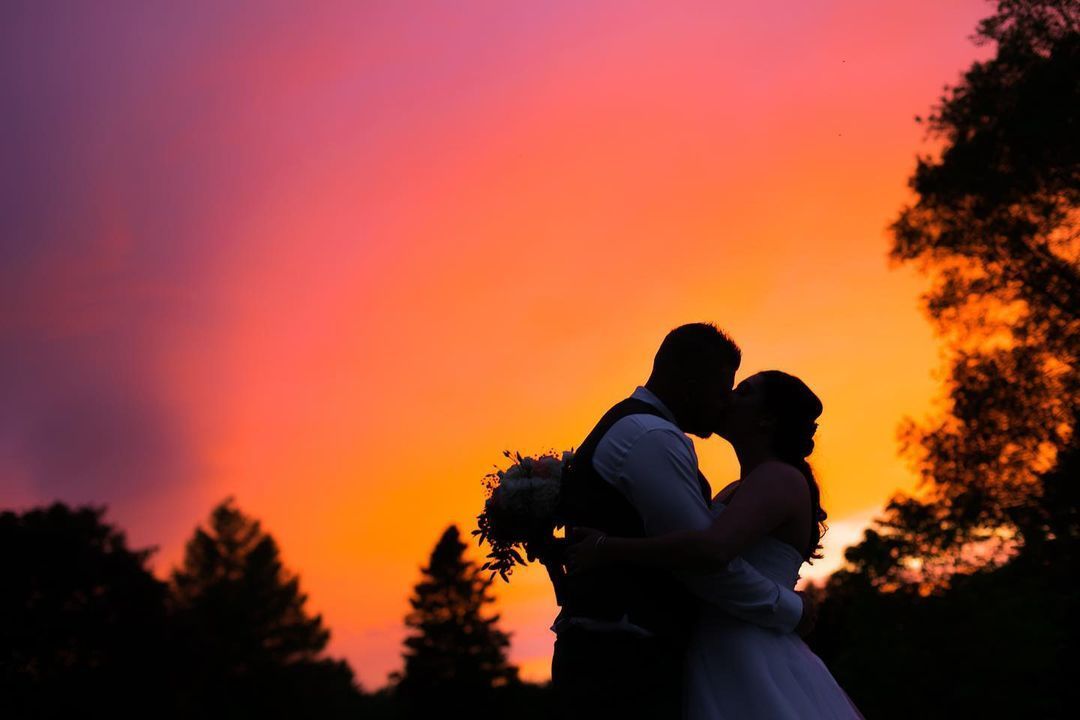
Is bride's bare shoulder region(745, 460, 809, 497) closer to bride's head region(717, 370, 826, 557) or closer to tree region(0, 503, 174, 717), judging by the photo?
bride's head region(717, 370, 826, 557)

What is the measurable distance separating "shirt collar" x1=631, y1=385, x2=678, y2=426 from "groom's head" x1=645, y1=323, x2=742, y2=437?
20mm

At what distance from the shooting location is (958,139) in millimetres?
27172

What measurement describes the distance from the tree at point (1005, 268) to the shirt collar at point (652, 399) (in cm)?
2147

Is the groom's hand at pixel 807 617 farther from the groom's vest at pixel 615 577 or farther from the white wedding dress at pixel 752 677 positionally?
the groom's vest at pixel 615 577

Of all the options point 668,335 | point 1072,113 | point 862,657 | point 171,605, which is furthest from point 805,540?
point 171,605

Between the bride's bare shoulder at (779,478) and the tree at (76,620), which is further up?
the tree at (76,620)

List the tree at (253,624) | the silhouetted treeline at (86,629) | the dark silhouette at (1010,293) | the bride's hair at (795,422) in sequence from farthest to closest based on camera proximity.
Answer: the tree at (253,624) < the silhouetted treeline at (86,629) < the dark silhouette at (1010,293) < the bride's hair at (795,422)

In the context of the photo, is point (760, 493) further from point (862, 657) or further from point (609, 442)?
point (862, 657)

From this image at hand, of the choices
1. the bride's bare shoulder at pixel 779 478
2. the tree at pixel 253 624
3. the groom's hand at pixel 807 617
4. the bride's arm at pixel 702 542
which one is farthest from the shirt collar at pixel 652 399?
the tree at pixel 253 624

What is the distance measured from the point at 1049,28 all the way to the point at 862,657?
18009mm

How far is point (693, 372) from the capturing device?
6.29 metres

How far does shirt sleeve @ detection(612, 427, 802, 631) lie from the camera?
5.98 metres

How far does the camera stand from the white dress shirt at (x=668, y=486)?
5984mm

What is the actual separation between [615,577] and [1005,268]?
77.8ft
